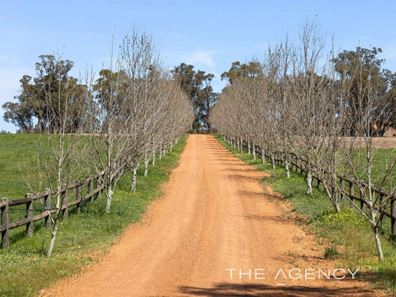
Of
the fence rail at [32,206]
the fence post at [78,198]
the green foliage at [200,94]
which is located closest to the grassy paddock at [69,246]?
the fence post at [78,198]

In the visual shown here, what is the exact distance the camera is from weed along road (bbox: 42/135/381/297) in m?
8.73

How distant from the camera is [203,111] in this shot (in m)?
124

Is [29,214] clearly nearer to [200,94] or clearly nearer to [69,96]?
[69,96]

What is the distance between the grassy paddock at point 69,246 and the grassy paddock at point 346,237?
5364 millimetres

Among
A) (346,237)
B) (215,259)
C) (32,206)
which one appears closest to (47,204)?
(32,206)

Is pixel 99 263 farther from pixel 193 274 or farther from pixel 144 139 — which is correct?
pixel 144 139

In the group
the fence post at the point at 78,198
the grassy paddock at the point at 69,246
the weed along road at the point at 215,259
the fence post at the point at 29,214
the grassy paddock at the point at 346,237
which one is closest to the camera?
the weed along road at the point at 215,259

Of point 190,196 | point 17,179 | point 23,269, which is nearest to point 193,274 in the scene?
point 23,269

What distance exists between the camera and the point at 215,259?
36.3 ft

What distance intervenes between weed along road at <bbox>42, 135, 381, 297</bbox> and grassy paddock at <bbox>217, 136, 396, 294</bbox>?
0.33 m

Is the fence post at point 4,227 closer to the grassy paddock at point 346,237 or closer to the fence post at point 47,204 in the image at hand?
the fence post at point 47,204

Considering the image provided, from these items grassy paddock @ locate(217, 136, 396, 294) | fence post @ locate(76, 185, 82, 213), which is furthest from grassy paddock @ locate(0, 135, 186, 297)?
grassy paddock @ locate(217, 136, 396, 294)

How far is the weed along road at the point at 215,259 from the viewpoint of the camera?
28.7 ft

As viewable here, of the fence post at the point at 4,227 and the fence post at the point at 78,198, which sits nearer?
the fence post at the point at 4,227
